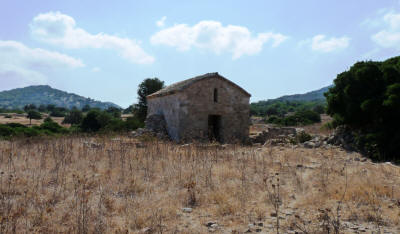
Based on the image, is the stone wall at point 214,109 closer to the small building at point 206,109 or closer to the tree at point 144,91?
the small building at point 206,109

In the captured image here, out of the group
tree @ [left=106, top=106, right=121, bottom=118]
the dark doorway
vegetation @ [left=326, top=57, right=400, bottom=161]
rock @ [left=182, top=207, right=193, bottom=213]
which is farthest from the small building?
tree @ [left=106, top=106, right=121, bottom=118]

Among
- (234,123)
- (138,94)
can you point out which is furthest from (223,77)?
(138,94)

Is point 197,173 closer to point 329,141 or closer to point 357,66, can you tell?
point 329,141

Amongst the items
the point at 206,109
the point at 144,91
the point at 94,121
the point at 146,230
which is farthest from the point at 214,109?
the point at 94,121

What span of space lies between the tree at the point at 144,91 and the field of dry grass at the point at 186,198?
2077 cm

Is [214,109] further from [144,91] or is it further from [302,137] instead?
[144,91]

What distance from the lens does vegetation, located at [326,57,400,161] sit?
11168 mm

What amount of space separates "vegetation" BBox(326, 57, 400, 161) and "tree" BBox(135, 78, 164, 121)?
19.1m

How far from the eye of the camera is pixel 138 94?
1164 inches

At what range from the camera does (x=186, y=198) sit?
17.0 ft

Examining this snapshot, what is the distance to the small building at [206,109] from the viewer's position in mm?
15453

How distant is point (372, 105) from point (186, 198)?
10.5 m

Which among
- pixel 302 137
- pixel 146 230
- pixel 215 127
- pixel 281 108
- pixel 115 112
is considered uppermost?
pixel 281 108

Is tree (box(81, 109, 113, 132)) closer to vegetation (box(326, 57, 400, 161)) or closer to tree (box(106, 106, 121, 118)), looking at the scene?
tree (box(106, 106, 121, 118))
